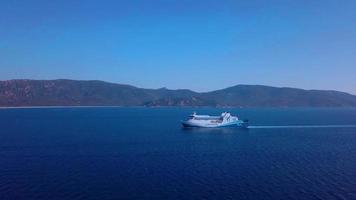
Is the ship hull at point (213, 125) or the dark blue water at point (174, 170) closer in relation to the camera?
the dark blue water at point (174, 170)

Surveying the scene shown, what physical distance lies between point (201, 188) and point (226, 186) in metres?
3.24

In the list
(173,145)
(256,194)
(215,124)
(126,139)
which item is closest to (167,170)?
(256,194)

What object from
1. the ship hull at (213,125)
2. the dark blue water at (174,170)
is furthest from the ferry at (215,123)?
the dark blue water at (174,170)

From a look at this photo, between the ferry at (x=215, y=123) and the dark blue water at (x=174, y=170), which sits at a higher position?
the ferry at (x=215, y=123)

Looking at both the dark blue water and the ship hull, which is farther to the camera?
the ship hull

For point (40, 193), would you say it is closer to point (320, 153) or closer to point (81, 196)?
point (81, 196)

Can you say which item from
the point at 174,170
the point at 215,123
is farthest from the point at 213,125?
the point at 174,170

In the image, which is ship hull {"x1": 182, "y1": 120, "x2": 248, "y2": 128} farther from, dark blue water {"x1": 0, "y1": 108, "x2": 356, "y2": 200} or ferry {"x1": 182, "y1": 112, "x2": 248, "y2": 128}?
dark blue water {"x1": 0, "y1": 108, "x2": 356, "y2": 200}

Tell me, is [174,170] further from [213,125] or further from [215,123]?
[215,123]

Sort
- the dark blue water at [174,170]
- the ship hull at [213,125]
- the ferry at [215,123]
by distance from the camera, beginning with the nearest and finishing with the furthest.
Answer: the dark blue water at [174,170] < the ship hull at [213,125] < the ferry at [215,123]

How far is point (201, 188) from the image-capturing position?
4622 centimetres

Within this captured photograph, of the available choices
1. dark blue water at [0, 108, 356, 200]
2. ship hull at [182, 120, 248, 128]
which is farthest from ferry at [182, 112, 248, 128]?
dark blue water at [0, 108, 356, 200]

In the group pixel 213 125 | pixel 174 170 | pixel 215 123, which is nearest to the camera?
pixel 174 170

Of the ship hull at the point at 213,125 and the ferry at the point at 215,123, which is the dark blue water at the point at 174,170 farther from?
the ferry at the point at 215,123
